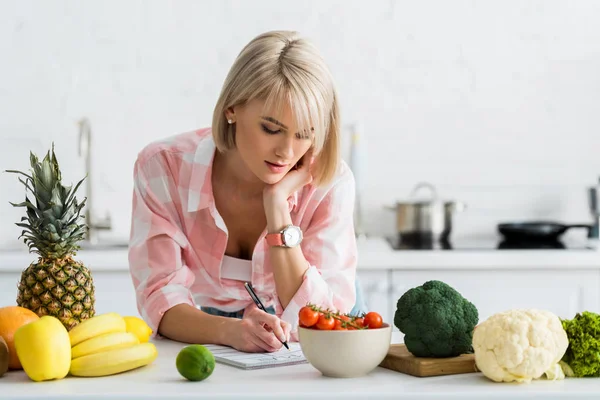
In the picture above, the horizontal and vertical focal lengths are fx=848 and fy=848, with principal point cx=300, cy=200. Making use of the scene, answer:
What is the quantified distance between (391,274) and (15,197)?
6.20 ft

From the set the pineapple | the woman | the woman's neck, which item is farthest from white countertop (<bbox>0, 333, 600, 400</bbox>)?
the woman's neck

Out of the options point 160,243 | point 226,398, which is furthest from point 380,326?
point 160,243

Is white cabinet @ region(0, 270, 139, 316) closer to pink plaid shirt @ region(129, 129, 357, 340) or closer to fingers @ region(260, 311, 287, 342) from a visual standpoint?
pink plaid shirt @ region(129, 129, 357, 340)

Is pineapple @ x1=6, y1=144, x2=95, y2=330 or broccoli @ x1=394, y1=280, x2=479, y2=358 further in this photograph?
pineapple @ x1=6, y1=144, x2=95, y2=330

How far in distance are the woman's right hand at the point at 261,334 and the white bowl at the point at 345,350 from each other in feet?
0.79

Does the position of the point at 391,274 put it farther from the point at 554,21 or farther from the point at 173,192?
the point at 554,21

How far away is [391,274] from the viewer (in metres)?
3.33

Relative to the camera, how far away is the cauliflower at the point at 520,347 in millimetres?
1388

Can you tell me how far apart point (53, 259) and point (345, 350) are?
0.62 meters

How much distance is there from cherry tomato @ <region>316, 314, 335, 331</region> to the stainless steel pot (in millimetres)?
2314

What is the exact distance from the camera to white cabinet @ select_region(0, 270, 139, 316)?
3332 mm

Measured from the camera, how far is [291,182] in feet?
7.23

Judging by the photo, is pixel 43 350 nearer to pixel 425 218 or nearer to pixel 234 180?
pixel 234 180

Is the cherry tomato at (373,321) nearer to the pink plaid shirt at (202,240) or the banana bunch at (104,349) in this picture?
the banana bunch at (104,349)
